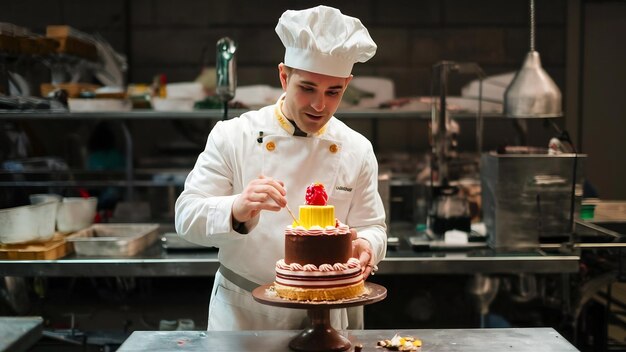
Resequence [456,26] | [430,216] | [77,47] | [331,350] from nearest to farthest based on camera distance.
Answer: [331,350]
[430,216]
[77,47]
[456,26]

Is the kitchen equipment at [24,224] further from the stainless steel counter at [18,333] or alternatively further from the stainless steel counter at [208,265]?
the stainless steel counter at [18,333]

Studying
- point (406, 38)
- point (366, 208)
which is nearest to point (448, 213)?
point (366, 208)

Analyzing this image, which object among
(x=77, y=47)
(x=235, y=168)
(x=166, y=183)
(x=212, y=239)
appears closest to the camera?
(x=212, y=239)

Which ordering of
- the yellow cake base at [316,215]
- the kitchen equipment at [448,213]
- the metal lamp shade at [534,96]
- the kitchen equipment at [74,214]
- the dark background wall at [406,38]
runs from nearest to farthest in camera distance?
the yellow cake base at [316,215] → the metal lamp shade at [534,96] → the kitchen equipment at [74,214] → the kitchen equipment at [448,213] → the dark background wall at [406,38]

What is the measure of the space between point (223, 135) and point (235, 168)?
4.3 inches

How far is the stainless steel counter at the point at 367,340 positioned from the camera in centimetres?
197

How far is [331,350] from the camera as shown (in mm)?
1939

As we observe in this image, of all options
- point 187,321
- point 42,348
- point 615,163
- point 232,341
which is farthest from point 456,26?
point 232,341

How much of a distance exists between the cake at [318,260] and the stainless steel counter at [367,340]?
0.51ft

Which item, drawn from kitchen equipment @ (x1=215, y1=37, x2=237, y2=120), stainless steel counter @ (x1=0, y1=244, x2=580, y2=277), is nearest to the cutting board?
stainless steel counter @ (x1=0, y1=244, x2=580, y2=277)

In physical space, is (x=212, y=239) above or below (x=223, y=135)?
below

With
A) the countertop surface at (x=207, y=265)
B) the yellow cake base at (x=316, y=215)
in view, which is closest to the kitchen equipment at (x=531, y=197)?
the countertop surface at (x=207, y=265)

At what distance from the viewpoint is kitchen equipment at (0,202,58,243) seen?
3230mm

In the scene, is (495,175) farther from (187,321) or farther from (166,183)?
(166,183)
